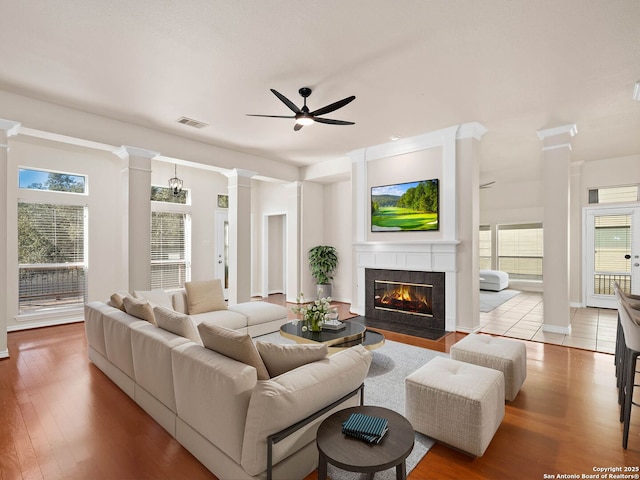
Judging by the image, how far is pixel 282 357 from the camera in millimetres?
2027

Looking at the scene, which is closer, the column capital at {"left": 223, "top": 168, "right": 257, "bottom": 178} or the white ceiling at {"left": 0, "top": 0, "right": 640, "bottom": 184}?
the white ceiling at {"left": 0, "top": 0, "right": 640, "bottom": 184}

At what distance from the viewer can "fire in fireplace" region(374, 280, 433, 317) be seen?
5562 mm

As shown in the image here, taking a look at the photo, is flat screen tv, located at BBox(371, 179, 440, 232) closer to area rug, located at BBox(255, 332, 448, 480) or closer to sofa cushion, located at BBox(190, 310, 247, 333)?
area rug, located at BBox(255, 332, 448, 480)

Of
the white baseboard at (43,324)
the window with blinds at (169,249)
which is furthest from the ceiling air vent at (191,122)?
the white baseboard at (43,324)

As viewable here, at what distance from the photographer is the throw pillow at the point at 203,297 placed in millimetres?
4512

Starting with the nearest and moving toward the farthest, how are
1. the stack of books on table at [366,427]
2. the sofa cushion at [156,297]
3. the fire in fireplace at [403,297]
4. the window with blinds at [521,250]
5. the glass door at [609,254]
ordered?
1. the stack of books on table at [366,427]
2. the sofa cushion at [156,297]
3. the fire in fireplace at [403,297]
4. the glass door at [609,254]
5. the window with blinds at [521,250]

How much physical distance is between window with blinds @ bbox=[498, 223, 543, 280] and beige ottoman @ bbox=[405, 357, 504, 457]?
8.41 m

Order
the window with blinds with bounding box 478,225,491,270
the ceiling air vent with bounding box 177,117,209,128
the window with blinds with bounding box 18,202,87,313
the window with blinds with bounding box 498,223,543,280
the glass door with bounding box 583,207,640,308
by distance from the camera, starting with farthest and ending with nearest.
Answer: the window with blinds with bounding box 478,225,491,270, the window with blinds with bounding box 498,223,543,280, the glass door with bounding box 583,207,640,308, the window with blinds with bounding box 18,202,87,313, the ceiling air vent with bounding box 177,117,209,128

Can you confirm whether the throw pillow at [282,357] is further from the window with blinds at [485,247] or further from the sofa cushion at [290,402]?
the window with blinds at [485,247]

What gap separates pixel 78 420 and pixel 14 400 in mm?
872

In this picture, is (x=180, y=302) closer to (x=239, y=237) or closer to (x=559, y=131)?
(x=239, y=237)

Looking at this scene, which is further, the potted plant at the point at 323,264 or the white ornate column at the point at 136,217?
the potted plant at the point at 323,264

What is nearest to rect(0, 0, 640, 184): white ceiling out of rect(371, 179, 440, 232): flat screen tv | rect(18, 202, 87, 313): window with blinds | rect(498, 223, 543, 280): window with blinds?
rect(371, 179, 440, 232): flat screen tv

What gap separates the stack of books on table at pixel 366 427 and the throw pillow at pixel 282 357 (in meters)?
0.44
